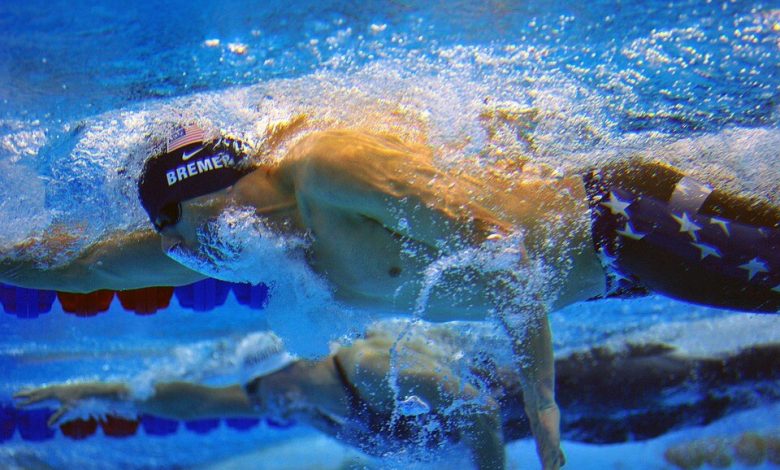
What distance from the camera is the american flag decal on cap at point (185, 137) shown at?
3.34 metres

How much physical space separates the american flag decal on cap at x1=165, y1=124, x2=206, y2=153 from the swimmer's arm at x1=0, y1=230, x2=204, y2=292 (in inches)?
33.3

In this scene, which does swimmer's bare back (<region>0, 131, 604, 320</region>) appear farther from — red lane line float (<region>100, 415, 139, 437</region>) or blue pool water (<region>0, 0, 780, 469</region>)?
red lane line float (<region>100, 415, 139, 437</region>)

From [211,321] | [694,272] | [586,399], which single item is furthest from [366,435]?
[694,272]

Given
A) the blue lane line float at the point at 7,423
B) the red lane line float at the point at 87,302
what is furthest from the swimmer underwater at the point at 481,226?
the blue lane line float at the point at 7,423

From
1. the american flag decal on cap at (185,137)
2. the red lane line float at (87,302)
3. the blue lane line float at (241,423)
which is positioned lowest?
the blue lane line float at (241,423)

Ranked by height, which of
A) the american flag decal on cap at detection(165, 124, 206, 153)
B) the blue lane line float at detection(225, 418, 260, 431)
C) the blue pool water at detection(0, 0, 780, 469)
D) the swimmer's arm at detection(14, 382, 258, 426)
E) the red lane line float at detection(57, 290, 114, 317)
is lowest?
the blue lane line float at detection(225, 418, 260, 431)

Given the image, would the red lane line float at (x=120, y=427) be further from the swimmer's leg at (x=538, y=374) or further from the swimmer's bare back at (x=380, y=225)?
the swimmer's leg at (x=538, y=374)

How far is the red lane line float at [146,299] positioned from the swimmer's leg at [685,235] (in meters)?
6.55

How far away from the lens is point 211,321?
8.95m

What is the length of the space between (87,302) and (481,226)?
7885 millimetres

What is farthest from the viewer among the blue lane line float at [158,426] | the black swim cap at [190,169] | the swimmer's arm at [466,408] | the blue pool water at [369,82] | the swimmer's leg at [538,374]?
the blue lane line float at [158,426]

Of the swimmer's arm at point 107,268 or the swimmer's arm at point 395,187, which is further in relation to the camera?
the swimmer's arm at point 107,268

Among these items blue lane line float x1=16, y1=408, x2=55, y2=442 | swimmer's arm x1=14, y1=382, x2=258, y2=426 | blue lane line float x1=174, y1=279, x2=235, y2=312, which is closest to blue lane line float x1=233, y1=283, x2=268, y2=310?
blue lane line float x1=174, y1=279, x2=235, y2=312

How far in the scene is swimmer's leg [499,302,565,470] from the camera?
9.84ft
